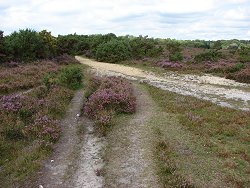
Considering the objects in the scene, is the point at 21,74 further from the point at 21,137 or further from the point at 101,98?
the point at 21,137

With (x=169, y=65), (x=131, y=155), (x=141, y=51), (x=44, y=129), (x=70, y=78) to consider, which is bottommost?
(x=131, y=155)

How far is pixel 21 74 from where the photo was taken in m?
32.3

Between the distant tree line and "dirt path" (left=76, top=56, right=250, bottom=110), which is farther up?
the distant tree line

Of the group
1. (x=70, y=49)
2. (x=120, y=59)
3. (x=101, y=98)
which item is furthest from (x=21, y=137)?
(x=70, y=49)

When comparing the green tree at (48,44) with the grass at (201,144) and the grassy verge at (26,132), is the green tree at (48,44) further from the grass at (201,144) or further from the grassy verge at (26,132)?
the grass at (201,144)

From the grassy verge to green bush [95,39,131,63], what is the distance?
2875 centimetres

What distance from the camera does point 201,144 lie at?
16.0 m

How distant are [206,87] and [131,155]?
1778 centimetres

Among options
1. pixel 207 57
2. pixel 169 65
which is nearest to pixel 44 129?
pixel 169 65

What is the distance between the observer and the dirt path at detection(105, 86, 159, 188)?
41.5 feet

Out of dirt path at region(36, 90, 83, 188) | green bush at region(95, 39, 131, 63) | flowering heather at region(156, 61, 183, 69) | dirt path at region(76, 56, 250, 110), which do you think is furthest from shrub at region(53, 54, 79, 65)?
dirt path at region(36, 90, 83, 188)

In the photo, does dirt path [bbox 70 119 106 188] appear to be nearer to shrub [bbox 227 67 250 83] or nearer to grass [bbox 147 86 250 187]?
grass [bbox 147 86 250 187]

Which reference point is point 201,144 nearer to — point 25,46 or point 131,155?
point 131,155

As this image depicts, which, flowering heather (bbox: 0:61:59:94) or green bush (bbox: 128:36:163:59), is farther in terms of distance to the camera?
green bush (bbox: 128:36:163:59)
